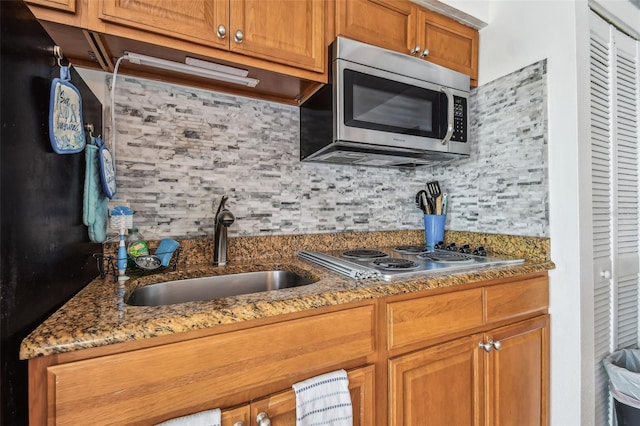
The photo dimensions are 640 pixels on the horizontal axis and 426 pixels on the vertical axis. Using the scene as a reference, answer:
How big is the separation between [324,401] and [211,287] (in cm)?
60

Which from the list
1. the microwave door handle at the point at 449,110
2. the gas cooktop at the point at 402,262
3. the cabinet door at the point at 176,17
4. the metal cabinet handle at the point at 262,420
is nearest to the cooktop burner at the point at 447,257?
the gas cooktop at the point at 402,262

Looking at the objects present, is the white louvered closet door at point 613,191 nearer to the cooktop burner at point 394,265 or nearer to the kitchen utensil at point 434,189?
the kitchen utensil at point 434,189

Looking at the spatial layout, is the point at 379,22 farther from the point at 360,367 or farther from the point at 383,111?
the point at 360,367

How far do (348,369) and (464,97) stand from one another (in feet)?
4.44

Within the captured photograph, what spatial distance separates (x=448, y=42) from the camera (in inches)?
58.3

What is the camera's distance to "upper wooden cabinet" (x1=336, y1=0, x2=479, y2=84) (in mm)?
1230

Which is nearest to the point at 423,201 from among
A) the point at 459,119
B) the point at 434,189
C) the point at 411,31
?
the point at 434,189

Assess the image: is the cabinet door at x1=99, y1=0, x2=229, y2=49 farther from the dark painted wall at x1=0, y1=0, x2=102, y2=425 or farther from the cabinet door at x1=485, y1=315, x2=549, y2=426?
the cabinet door at x1=485, y1=315, x2=549, y2=426

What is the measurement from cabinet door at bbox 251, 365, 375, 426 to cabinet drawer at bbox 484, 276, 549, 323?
0.56m

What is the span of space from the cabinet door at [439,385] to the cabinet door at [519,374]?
0.08 m

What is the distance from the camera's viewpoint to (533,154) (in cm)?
135

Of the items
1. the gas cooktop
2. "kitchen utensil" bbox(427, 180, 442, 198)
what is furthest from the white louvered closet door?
"kitchen utensil" bbox(427, 180, 442, 198)

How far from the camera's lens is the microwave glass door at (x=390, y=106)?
1.18 meters

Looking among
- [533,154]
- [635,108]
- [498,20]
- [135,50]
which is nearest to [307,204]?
[135,50]
